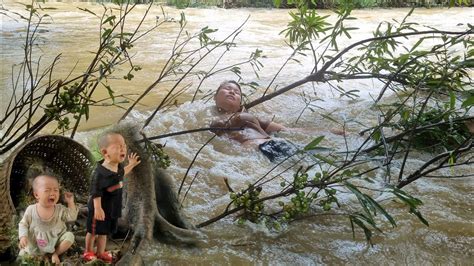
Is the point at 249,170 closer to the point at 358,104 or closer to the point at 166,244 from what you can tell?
the point at 166,244

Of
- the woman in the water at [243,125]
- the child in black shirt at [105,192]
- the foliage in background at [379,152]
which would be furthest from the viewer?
the woman in the water at [243,125]

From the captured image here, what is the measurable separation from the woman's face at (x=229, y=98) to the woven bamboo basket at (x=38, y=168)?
8.71ft

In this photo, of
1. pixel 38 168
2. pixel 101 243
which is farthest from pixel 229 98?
pixel 101 243

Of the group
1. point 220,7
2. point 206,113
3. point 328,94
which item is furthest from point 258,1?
point 206,113

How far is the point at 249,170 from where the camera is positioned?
392 cm

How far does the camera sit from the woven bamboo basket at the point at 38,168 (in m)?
2.01

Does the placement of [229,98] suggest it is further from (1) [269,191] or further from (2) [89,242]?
(2) [89,242]

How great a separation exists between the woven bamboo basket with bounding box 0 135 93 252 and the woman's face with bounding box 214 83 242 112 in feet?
8.71

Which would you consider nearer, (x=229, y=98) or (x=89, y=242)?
(x=89, y=242)

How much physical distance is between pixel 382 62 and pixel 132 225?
2404mm

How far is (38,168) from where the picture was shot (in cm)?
213

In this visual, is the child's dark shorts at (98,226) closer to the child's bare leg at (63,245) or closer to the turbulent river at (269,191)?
the child's bare leg at (63,245)

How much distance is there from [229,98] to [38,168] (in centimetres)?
290

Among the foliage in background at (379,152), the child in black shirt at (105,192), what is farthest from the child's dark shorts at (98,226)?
the foliage in background at (379,152)
